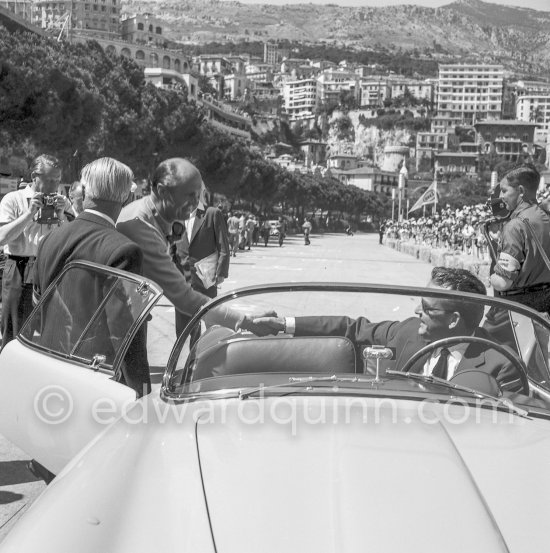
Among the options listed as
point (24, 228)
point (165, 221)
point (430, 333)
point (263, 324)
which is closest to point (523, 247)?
point (165, 221)

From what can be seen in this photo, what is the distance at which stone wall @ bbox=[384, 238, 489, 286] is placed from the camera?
78.6ft

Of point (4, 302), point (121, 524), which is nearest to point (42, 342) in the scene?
point (121, 524)

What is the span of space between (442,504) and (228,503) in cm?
58

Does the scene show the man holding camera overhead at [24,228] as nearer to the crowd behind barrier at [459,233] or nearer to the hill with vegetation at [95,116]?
the crowd behind barrier at [459,233]

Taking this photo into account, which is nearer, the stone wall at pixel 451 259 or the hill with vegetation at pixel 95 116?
the stone wall at pixel 451 259

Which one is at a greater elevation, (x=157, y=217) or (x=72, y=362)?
(x=157, y=217)

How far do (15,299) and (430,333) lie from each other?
3.98 metres

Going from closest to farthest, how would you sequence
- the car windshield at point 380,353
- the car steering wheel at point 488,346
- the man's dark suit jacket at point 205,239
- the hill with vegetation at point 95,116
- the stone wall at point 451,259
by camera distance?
the car windshield at point 380,353 → the car steering wheel at point 488,346 → the man's dark suit jacket at point 205,239 → the stone wall at point 451,259 → the hill with vegetation at point 95,116

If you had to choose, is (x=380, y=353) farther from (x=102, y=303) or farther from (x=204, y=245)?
(x=204, y=245)

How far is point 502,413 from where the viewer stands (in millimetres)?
3318

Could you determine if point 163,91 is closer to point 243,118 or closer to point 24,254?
point 24,254

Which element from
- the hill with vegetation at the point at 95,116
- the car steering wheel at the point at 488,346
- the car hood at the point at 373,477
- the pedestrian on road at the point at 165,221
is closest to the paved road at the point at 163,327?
the pedestrian on road at the point at 165,221

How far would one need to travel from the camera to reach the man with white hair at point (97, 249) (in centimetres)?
416

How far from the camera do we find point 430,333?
384cm
